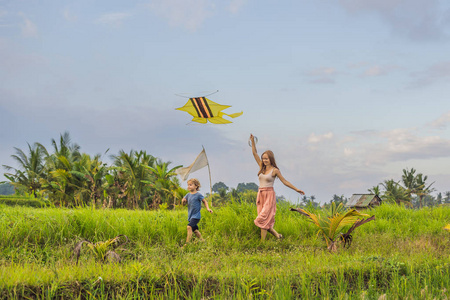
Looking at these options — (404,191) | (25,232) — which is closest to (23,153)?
(25,232)

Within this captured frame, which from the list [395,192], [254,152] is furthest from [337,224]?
[395,192]

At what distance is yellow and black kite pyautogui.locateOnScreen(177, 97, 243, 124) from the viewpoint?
9.66m

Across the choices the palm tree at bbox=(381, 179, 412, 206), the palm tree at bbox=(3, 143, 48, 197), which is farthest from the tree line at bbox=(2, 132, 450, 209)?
the palm tree at bbox=(381, 179, 412, 206)

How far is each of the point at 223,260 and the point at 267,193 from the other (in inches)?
87.8

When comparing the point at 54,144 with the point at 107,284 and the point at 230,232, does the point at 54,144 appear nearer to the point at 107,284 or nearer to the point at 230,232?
the point at 230,232

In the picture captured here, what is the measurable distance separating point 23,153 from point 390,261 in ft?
117

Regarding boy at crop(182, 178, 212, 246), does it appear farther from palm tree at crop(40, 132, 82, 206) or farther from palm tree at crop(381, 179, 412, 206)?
palm tree at crop(381, 179, 412, 206)

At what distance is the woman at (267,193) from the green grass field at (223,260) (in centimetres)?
40

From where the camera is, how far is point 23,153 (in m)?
34.9

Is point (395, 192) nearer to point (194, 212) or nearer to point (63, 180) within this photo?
point (63, 180)

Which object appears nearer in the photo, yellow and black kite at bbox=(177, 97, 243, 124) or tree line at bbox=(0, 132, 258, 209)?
yellow and black kite at bbox=(177, 97, 243, 124)

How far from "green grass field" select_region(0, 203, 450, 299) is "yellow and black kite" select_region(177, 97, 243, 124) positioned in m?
2.26

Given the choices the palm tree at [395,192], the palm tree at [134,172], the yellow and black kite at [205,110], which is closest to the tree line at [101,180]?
the palm tree at [134,172]

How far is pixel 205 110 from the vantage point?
9719 mm
